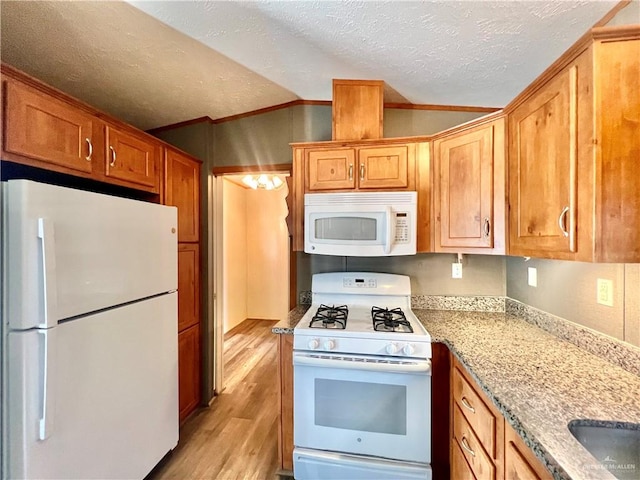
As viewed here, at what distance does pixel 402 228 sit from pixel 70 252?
1724 mm

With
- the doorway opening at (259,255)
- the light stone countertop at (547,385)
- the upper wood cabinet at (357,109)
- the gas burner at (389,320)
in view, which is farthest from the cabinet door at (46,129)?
the doorway opening at (259,255)

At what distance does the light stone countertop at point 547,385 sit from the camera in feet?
2.35

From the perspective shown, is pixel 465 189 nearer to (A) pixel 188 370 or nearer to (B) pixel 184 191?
(B) pixel 184 191

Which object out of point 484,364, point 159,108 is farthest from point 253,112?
point 484,364

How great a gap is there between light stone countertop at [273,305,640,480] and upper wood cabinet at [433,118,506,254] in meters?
0.51

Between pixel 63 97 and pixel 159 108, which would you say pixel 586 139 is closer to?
pixel 63 97

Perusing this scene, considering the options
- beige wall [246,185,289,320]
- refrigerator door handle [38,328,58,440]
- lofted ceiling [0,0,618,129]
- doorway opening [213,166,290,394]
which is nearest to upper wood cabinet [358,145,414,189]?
lofted ceiling [0,0,618,129]

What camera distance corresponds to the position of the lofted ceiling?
130 centimetres

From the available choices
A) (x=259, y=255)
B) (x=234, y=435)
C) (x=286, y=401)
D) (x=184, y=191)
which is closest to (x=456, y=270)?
(x=286, y=401)

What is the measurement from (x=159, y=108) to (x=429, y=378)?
8.97 feet

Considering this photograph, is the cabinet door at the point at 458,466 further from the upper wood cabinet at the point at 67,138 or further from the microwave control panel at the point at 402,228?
the upper wood cabinet at the point at 67,138

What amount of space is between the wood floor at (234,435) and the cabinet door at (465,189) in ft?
4.67

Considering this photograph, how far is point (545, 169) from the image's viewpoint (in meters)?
1.17

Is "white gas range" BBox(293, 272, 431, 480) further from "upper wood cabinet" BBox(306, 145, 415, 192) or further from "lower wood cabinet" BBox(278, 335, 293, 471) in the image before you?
"upper wood cabinet" BBox(306, 145, 415, 192)
